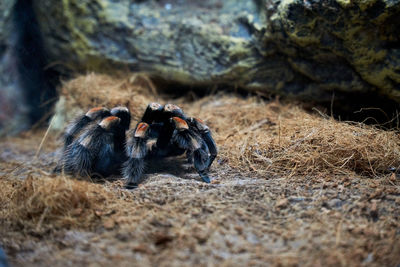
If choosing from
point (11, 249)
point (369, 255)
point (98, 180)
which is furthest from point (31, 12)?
point (369, 255)

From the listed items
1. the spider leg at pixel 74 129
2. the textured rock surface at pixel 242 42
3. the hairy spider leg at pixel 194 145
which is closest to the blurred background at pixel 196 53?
the textured rock surface at pixel 242 42

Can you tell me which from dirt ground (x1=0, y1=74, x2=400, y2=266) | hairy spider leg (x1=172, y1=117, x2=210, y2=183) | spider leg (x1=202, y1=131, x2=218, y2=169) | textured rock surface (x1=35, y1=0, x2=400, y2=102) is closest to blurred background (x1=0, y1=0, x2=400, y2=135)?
textured rock surface (x1=35, y1=0, x2=400, y2=102)

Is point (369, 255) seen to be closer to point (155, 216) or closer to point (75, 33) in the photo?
point (155, 216)

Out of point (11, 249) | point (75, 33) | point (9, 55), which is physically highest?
point (75, 33)

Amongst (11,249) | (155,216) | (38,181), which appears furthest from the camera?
(38,181)

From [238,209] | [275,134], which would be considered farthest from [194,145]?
[275,134]

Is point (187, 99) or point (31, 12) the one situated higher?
point (31, 12)

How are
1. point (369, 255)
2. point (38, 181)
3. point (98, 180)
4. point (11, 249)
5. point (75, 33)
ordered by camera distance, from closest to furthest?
1. point (369, 255)
2. point (11, 249)
3. point (38, 181)
4. point (98, 180)
5. point (75, 33)
